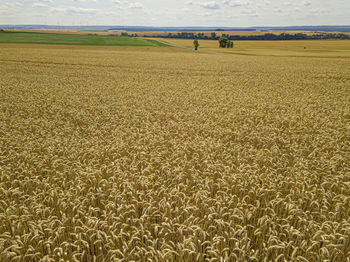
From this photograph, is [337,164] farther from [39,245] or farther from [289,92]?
[289,92]

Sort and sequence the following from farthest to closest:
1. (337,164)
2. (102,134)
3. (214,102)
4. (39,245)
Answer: (214,102), (102,134), (337,164), (39,245)

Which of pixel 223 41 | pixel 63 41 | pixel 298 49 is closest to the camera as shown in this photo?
pixel 298 49

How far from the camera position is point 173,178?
5.92 m

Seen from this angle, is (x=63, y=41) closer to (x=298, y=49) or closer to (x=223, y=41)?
(x=223, y=41)

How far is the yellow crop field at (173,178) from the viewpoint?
3.93m

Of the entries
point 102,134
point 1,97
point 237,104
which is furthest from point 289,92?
point 1,97

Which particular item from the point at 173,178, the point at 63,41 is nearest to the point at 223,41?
the point at 63,41

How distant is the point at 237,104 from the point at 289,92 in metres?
6.79

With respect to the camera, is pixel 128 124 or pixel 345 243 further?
pixel 128 124

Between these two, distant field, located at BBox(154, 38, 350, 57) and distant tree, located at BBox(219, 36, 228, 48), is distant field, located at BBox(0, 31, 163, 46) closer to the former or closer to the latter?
distant tree, located at BBox(219, 36, 228, 48)

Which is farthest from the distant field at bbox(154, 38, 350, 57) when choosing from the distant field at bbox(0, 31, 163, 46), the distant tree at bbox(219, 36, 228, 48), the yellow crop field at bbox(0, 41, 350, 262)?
the yellow crop field at bbox(0, 41, 350, 262)

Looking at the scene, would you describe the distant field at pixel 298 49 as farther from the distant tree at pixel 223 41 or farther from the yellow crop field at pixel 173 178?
the yellow crop field at pixel 173 178

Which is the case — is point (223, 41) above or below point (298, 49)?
above

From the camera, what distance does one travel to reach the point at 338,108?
13.6 m
